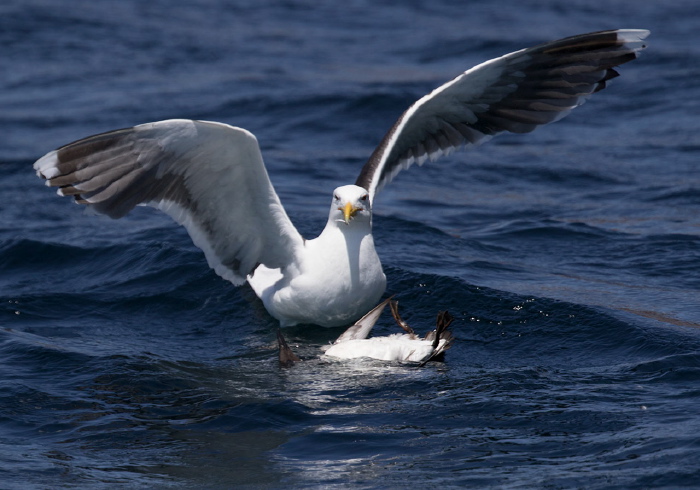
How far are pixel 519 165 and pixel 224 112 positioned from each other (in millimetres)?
4661

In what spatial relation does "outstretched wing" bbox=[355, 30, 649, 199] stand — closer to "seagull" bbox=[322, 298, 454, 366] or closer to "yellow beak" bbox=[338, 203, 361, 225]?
"yellow beak" bbox=[338, 203, 361, 225]

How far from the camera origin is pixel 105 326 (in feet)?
28.2

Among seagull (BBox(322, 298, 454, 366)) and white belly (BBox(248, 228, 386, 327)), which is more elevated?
white belly (BBox(248, 228, 386, 327))

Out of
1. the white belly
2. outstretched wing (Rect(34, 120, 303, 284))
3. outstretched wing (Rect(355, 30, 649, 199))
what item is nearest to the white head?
the white belly

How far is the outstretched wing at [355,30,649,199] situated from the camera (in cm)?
854

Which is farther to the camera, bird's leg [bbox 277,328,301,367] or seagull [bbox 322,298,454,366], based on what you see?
bird's leg [bbox 277,328,301,367]

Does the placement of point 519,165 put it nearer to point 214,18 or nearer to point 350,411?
point 350,411

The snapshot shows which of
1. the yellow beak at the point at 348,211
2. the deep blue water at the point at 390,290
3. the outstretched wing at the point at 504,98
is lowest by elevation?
the deep blue water at the point at 390,290

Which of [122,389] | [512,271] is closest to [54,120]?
[512,271]

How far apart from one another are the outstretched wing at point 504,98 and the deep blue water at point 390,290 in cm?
115

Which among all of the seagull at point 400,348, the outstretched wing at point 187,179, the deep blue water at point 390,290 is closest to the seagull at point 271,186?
the outstretched wing at point 187,179

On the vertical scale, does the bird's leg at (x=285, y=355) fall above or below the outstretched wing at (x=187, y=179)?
below

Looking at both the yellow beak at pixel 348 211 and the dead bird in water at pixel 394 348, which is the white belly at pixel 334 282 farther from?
the dead bird in water at pixel 394 348

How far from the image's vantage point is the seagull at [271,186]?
7410 mm
